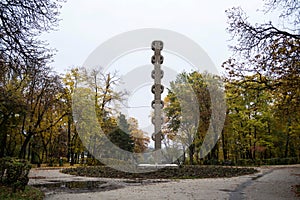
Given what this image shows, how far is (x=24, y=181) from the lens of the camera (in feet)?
29.2

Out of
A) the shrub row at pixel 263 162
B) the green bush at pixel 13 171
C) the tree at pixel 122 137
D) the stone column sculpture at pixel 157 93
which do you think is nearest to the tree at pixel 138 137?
the tree at pixel 122 137

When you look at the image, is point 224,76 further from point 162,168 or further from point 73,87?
point 73,87

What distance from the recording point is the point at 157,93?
1719cm

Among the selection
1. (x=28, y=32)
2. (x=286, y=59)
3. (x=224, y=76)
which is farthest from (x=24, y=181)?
(x=286, y=59)

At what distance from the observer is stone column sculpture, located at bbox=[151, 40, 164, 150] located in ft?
54.5

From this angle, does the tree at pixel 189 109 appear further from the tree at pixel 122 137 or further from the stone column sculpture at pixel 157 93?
the stone column sculpture at pixel 157 93

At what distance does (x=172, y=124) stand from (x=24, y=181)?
1029 inches

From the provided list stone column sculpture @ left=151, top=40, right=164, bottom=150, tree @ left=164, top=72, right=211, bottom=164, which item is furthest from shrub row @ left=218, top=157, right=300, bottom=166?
stone column sculpture @ left=151, top=40, right=164, bottom=150

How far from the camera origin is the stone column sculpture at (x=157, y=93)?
16609mm

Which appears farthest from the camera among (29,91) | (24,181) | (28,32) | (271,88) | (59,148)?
(59,148)

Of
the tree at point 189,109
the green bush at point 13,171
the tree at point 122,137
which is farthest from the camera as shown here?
the tree at point 122,137

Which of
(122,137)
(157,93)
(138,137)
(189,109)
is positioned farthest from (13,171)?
(138,137)

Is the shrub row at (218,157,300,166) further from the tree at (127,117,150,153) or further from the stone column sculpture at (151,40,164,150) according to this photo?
the tree at (127,117,150,153)

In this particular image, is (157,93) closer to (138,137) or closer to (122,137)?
(122,137)
